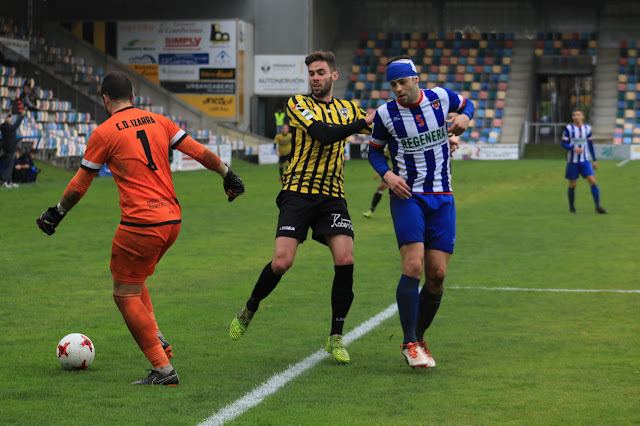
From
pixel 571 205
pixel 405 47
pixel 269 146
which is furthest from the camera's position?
pixel 405 47

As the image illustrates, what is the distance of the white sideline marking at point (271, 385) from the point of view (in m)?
5.00

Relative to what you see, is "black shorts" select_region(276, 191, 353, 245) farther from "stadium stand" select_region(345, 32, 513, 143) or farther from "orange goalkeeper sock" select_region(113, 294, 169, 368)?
"stadium stand" select_region(345, 32, 513, 143)

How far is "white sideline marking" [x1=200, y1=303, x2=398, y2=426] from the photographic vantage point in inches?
197

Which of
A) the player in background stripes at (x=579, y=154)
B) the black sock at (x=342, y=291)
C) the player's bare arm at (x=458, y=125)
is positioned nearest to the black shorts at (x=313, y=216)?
the black sock at (x=342, y=291)

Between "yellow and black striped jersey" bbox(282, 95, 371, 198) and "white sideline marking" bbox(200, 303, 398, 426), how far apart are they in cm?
118

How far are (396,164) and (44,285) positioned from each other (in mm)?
4880

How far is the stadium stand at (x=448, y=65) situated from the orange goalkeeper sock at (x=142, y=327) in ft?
147

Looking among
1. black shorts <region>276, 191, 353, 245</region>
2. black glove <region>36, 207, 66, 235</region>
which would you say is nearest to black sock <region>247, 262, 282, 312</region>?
black shorts <region>276, 191, 353, 245</region>

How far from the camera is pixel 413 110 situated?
6.42 m

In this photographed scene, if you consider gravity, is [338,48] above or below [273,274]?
above

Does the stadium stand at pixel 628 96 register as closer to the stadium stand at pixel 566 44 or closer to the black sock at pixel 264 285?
the stadium stand at pixel 566 44

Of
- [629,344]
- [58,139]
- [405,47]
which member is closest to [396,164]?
[629,344]

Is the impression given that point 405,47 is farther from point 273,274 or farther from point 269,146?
point 273,274

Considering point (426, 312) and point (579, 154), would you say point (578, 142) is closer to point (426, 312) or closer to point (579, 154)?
point (579, 154)
